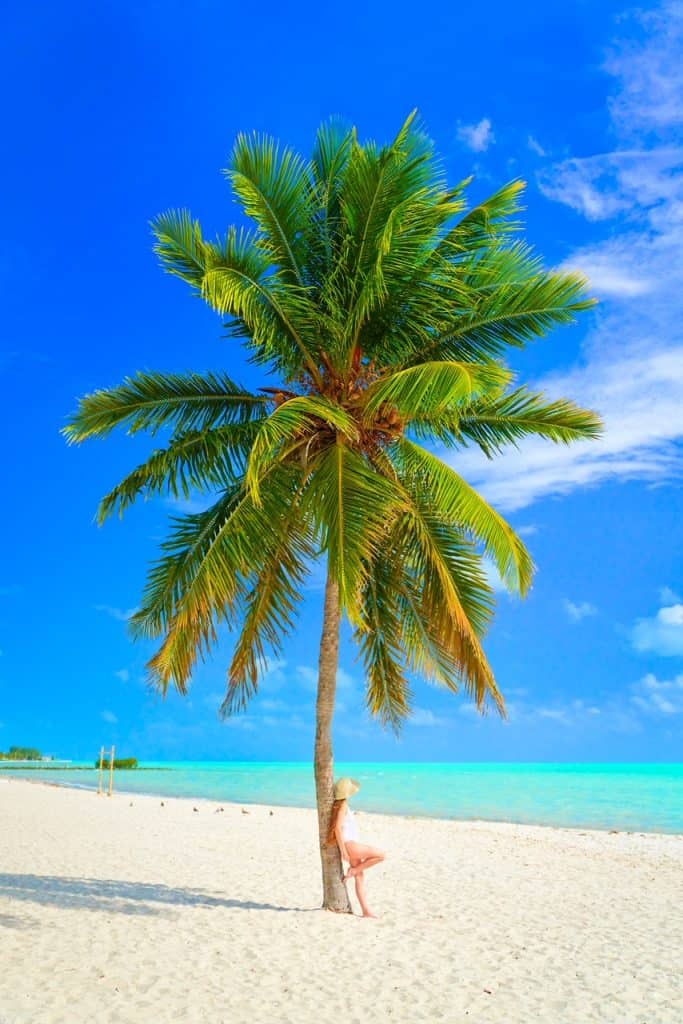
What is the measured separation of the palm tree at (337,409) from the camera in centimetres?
834

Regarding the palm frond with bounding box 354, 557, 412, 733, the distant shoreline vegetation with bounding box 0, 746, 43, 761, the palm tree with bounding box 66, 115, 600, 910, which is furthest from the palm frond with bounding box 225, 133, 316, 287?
the distant shoreline vegetation with bounding box 0, 746, 43, 761

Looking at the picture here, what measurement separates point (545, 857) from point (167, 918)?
8908 mm

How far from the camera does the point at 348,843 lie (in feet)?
27.9

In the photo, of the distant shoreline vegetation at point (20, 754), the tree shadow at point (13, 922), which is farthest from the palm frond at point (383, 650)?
the distant shoreline vegetation at point (20, 754)

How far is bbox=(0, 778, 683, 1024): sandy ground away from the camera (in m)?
5.95

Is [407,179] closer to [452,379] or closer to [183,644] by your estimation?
[452,379]

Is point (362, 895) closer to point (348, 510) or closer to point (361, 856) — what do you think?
point (361, 856)

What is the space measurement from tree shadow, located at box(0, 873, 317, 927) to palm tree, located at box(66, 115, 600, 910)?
1.51 meters

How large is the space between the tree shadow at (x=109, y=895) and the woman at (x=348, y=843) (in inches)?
41.6

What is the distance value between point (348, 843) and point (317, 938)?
96 cm

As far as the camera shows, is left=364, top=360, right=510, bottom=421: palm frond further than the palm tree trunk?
No

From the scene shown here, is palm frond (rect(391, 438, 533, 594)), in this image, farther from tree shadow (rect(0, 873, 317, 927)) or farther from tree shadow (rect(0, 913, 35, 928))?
tree shadow (rect(0, 913, 35, 928))

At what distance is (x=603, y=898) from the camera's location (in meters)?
11.0

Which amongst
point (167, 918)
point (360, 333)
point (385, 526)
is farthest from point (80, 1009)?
point (360, 333)
